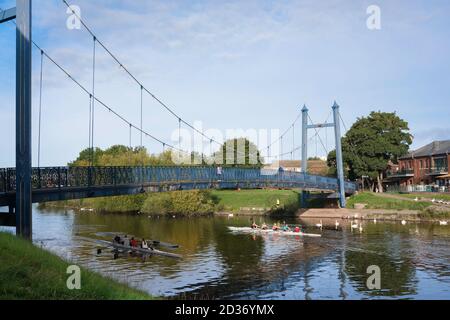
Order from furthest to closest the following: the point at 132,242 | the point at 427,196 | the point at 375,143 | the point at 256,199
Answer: the point at 256,199 → the point at 375,143 → the point at 427,196 → the point at 132,242

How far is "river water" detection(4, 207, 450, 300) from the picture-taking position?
25.3m

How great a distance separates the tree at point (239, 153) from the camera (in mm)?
113688

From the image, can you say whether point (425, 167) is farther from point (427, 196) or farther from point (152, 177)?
point (152, 177)

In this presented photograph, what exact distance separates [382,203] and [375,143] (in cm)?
1515

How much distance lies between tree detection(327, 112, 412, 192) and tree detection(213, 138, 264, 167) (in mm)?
33720

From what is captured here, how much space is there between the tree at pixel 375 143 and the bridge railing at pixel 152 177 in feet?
40.7

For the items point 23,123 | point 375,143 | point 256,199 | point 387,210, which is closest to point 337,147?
point 375,143

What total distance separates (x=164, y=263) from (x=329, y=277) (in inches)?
443

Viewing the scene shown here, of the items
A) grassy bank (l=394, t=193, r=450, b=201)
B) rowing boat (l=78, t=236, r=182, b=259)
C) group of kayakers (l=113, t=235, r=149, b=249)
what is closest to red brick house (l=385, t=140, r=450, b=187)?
grassy bank (l=394, t=193, r=450, b=201)

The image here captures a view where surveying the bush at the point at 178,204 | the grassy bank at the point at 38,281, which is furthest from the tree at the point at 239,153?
the grassy bank at the point at 38,281

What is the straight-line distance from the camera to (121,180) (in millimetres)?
34250

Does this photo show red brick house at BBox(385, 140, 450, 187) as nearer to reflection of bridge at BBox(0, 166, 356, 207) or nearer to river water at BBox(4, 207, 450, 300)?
river water at BBox(4, 207, 450, 300)
